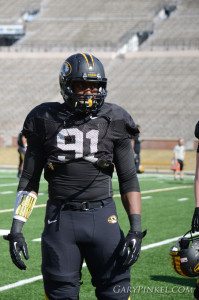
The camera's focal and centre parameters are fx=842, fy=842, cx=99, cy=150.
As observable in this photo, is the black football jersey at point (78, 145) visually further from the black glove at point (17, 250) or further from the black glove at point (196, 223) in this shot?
the black glove at point (196, 223)

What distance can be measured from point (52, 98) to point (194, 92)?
7408 mm

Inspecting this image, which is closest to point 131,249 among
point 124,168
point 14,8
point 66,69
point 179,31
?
point 124,168

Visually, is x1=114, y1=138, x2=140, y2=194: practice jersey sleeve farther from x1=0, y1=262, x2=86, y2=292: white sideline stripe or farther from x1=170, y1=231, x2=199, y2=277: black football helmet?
x1=0, y1=262, x2=86, y2=292: white sideline stripe

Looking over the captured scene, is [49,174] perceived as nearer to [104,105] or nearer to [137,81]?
[104,105]

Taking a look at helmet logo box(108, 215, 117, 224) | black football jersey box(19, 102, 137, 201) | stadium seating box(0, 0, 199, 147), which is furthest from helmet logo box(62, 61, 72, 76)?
stadium seating box(0, 0, 199, 147)

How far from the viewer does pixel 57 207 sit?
15.4 ft

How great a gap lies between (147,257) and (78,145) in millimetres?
5297

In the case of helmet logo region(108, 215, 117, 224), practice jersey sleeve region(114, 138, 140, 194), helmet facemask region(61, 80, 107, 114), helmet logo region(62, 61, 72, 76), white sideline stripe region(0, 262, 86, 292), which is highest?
helmet logo region(62, 61, 72, 76)

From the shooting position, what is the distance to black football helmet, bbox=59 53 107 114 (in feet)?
15.4

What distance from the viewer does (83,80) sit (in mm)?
4730

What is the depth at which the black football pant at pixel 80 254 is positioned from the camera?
4578 mm

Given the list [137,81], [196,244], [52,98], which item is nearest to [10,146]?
[52,98]

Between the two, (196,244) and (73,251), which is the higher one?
(73,251)

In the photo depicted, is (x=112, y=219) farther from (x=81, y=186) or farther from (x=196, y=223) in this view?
(x=196, y=223)
